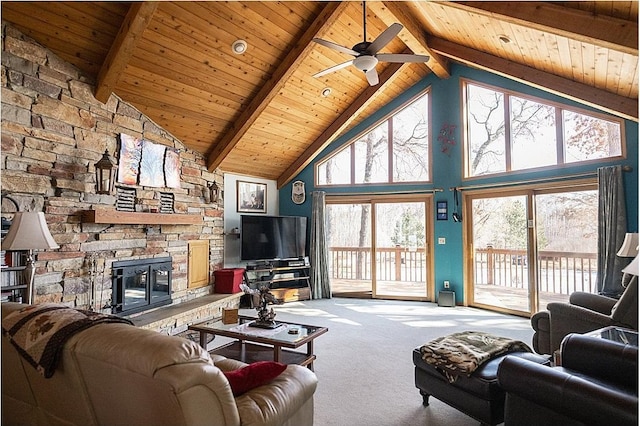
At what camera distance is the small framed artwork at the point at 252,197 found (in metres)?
6.89

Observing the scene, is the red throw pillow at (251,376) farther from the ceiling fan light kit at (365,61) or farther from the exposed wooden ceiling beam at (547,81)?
the exposed wooden ceiling beam at (547,81)

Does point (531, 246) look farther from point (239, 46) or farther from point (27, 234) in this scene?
point (27, 234)

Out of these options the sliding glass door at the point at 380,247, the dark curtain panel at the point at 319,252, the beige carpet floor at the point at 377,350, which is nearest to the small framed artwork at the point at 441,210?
the sliding glass door at the point at 380,247

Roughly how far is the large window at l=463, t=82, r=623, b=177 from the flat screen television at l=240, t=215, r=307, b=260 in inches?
127

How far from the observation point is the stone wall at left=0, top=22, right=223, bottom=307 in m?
3.47

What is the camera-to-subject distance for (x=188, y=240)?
564 cm

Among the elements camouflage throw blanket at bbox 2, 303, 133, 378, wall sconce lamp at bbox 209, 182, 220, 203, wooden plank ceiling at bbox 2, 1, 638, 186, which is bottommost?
camouflage throw blanket at bbox 2, 303, 133, 378

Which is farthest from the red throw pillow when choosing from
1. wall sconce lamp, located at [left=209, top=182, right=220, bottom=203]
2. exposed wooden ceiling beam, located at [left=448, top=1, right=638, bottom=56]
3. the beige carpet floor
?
wall sconce lamp, located at [left=209, top=182, right=220, bottom=203]

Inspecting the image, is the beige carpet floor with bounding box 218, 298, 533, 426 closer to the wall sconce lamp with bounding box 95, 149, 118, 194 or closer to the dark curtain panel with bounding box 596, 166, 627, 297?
the dark curtain panel with bounding box 596, 166, 627, 297

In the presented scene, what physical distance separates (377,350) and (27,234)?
3442 mm

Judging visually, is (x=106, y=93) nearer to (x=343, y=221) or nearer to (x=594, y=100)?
(x=343, y=221)

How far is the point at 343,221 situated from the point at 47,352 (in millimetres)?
6024

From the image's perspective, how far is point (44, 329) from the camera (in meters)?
1.60

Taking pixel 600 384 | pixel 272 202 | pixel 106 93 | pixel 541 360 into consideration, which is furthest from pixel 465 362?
pixel 272 202
